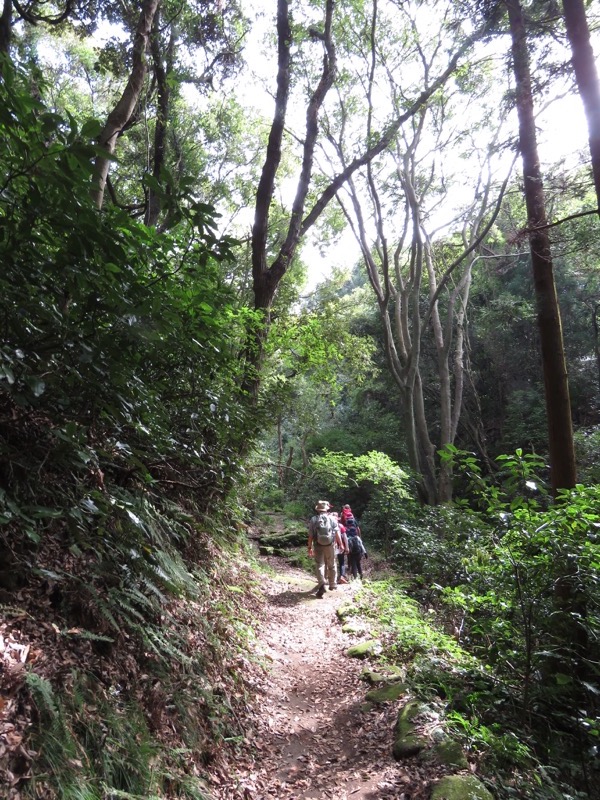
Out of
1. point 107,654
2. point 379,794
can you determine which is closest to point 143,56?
point 107,654

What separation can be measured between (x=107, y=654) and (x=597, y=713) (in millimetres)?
3988

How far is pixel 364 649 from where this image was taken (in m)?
5.95

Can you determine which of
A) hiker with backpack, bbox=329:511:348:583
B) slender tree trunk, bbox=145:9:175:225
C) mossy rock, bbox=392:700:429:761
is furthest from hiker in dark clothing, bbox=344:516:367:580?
slender tree trunk, bbox=145:9:175:225

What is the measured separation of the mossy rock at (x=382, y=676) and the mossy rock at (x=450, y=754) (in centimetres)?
136

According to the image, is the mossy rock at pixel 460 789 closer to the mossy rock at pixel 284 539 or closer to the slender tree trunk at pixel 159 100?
the slender tree trunk at pixel 159 100

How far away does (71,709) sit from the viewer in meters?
2.46

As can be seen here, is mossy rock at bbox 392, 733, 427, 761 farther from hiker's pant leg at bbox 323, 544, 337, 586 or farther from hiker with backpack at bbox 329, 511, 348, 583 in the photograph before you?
hiker with backpack at bbox 329, 511, 348, 583

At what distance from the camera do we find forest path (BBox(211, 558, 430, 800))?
3467mm

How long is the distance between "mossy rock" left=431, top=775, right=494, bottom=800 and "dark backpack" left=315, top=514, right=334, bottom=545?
19.0ft

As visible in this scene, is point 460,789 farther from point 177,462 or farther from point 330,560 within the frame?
point 330,560

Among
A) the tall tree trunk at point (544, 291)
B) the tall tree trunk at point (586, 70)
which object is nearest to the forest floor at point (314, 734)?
the tall tree trunk at point (544, 291)

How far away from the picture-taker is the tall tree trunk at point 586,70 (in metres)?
4.71

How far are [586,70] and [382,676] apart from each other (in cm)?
695

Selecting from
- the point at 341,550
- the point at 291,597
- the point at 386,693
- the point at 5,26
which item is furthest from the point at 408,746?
the point at 5,26
